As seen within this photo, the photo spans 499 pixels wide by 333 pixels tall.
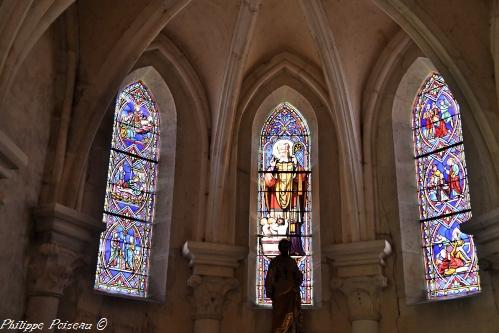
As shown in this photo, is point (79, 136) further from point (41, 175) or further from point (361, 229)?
point (361, 229)

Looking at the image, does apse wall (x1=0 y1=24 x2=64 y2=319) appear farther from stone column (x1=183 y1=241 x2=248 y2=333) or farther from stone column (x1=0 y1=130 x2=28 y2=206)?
stone column (x1=183 y1=241 x2=248 y2=333)

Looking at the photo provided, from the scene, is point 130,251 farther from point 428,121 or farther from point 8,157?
point 428,121

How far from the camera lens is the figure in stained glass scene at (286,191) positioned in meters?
10.7

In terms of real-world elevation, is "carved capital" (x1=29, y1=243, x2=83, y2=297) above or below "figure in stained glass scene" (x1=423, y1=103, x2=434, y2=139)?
below

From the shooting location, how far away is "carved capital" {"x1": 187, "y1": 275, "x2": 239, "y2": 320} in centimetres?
967

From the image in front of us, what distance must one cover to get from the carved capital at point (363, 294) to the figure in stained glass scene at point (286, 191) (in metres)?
1.04

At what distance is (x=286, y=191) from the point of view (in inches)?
432

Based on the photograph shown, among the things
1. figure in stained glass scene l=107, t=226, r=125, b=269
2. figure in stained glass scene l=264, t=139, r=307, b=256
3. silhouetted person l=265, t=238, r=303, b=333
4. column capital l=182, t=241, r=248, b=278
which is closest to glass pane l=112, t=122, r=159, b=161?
figure in stained glass scene l=107, t=226, r=125, b=269

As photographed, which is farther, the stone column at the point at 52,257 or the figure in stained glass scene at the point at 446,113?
the figure in stained glass scene at the point at 446,113

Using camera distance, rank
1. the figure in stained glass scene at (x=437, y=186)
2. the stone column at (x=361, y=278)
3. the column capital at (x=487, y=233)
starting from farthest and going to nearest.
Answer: the figure in stained glass scene at (x=437, y=186) → the stone column at (x=361, y=278) → the column capital at (x=487, y=233)

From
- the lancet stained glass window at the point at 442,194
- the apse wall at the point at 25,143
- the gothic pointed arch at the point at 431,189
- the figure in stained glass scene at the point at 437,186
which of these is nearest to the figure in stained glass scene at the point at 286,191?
the gothic pointed arch at the point at 431,189

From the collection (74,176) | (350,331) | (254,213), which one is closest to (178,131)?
(254,213)

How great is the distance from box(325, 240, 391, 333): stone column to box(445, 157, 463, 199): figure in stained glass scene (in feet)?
3.94

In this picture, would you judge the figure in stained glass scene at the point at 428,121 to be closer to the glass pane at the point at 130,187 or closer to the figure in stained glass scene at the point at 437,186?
the figure in stained glass scene at the point at 437,186
